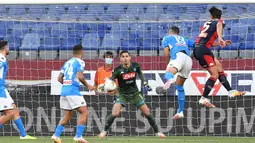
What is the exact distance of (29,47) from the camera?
18.7 m

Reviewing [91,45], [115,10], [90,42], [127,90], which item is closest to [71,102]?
[127,90]

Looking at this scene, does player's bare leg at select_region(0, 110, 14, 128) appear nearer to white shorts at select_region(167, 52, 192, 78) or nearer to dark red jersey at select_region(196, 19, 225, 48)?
white shorts at select_region(167, 52, 192, 78)

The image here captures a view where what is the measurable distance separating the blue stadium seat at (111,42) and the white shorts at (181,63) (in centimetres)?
564

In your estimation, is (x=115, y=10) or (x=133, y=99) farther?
(x=115, y=10)

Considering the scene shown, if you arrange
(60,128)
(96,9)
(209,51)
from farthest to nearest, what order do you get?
(96,9) < (209,51) < (60,128)

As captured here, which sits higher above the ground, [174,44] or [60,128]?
[174,44]

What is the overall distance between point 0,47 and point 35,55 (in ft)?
20.1

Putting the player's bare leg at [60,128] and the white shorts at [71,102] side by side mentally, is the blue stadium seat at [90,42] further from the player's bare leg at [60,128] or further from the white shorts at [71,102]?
the player's bare leg at [60,128]

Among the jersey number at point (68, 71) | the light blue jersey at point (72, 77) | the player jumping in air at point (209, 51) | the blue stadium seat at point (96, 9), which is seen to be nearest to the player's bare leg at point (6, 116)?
the light blue jersey at point (72, 77)

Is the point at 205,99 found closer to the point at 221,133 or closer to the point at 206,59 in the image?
the point at 206,59

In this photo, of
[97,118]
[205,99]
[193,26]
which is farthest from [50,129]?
[193,26]

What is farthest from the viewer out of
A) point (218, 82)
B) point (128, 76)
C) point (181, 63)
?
point (218, 82)

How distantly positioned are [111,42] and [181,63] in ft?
20.4

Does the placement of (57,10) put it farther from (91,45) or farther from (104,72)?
(104,72)
